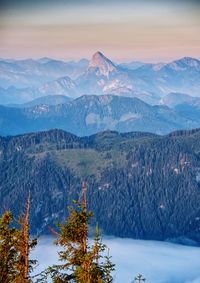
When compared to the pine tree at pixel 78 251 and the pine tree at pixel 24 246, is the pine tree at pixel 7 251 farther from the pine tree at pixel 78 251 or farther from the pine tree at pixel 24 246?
the pine tree at pixel 78 251

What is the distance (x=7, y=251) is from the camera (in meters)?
23.3

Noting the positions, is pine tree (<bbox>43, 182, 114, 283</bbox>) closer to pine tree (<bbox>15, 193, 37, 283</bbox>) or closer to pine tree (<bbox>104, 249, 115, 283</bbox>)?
pine tree (<bbox>104, 249, 115, 283</bbox>)

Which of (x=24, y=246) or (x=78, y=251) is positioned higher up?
(x=24, y=246)

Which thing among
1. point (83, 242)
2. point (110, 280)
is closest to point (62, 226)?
point (83, 242)

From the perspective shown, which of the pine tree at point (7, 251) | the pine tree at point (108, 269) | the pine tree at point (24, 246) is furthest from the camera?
the pine tree at point (7, 251)

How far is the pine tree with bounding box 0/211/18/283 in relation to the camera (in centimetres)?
2323

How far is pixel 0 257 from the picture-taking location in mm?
23359

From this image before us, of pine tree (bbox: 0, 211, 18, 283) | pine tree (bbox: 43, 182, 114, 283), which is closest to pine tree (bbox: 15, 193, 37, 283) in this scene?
pine tree (bbox: 0, 211, 18, 283)

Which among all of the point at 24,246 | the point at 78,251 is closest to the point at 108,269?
the point at 78,251

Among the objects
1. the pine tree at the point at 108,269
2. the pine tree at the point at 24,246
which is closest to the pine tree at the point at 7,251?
the pine tree at the point at 24,246

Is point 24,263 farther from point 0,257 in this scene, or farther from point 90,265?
point 90,265

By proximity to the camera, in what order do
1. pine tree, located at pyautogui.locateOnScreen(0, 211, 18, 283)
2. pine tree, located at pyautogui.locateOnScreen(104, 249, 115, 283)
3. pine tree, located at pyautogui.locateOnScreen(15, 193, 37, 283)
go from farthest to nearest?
pine tree, located at pyautogui.locateOnScreen(0, 211, 18, 283)
pine tree, located at pyautogui.locateOnScreen(15, 193, 37, 283)
pine tree, located at pyautogui.locateOnScreen(104, 249, 115, 283)

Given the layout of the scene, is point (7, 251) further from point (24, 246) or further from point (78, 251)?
point (78, 251)

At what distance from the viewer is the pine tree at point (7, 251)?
23.2m
